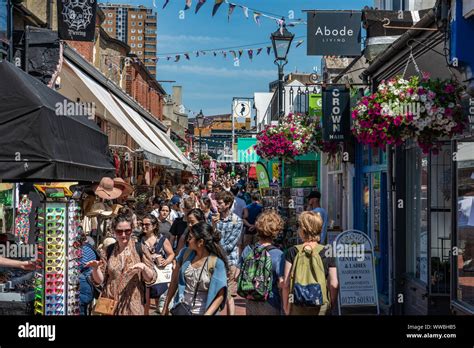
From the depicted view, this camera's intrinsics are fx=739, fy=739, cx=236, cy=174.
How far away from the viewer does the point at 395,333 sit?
5516mm

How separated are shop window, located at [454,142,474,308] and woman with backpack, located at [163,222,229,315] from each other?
3.44m

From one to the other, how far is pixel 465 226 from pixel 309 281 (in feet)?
9.41

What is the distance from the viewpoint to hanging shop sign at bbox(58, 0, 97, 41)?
43.1ft

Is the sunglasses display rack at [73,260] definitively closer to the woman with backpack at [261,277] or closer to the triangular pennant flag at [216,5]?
the woman with backpack at [261,277]

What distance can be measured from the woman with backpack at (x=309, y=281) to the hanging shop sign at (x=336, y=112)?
7706 mm

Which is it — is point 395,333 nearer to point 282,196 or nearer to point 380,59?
point 380,59

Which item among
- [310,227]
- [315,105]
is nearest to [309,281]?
[310,227]

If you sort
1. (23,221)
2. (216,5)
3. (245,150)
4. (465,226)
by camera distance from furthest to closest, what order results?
(245,150) < (216,5) < (23,221) < (465,226)

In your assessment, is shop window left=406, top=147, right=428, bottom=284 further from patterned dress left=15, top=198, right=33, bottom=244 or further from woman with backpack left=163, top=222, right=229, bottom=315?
patterned dress left=15, top=198, right=33, bottom=244

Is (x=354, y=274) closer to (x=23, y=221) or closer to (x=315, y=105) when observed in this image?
(x=23, y=221)

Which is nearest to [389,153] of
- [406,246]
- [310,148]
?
[406,246]

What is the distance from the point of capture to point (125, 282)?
7098 millimetres

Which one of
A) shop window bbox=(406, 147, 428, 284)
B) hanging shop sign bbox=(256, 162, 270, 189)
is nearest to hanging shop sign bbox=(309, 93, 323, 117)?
hanging shop sign bbox=(256, 162, 270, 189)

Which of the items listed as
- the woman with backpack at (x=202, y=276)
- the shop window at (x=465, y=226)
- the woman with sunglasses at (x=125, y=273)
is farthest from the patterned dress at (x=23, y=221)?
the shop window at (x=465, y=226)
